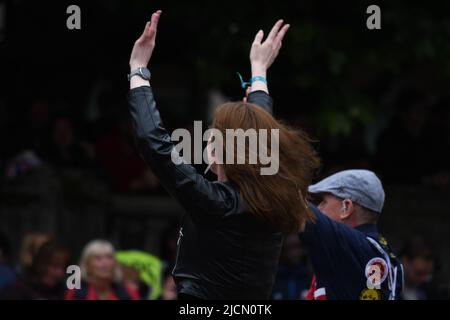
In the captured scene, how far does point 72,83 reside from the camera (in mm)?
12383

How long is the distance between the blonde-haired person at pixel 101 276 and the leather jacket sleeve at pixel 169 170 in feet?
14.4

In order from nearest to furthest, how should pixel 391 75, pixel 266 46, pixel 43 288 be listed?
pixel 266 46 < pixel 43 288 < pixel 391 75

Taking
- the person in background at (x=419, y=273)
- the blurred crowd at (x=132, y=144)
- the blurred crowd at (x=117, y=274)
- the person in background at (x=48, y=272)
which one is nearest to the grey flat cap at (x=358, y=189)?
the blurred crowd at (x=117, y=274)

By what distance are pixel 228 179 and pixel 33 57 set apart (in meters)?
7.86

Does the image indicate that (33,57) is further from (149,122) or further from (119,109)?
(149,122)

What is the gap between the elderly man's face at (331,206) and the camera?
18.7ft

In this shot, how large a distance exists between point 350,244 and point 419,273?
4593 millimetres

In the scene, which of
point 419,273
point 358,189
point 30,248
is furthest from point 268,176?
point 30,248

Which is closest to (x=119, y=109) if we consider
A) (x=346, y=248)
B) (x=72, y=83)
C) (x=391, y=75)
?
(x=72, y=83)

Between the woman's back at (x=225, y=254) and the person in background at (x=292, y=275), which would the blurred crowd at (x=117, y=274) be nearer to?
the person in background at (x=292, y=275)

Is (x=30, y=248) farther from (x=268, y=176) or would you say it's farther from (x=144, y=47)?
(x=268, y=176)

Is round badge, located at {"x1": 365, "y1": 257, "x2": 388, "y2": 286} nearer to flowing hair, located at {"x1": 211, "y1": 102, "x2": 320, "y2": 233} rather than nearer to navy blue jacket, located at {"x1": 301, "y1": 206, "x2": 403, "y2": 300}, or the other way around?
navy blue jacket, located at {"x1": 301, "y1": 206, "x2": 403, "y2": 300}

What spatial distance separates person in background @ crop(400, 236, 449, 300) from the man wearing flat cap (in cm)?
407

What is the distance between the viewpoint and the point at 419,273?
9.74 m
